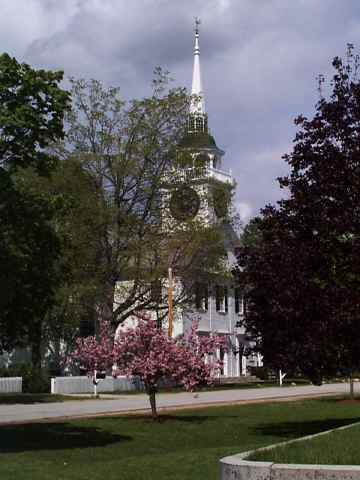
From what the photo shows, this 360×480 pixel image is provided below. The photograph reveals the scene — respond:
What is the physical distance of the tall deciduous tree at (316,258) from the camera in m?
15.8

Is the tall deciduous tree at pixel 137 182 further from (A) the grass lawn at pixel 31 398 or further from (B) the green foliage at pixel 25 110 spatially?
(B) the green foliage at pixel 25 110

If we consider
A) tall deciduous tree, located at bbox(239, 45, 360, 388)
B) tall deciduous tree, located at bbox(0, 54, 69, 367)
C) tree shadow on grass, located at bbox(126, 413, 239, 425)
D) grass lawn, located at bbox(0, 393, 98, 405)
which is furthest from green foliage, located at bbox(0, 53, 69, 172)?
grass lawn, located at bbox(0, 393, 98, 405)

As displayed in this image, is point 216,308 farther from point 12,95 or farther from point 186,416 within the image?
point 12,95

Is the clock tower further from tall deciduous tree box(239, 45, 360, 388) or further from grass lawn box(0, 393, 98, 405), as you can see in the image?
tall deciduous tree box(239, 45, 360, 388)

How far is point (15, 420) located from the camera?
77.7ft

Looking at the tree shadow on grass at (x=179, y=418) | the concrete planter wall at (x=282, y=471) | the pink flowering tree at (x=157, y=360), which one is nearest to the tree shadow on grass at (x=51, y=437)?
the pink flowering tree at (x=157, y=360)

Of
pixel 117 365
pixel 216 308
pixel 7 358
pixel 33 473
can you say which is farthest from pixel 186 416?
pixel 216 308

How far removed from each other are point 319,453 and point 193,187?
35.0 meters

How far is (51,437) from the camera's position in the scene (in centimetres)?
1883

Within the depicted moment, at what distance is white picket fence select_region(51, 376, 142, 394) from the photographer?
3991cm

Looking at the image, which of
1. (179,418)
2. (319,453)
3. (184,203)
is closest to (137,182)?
(184,203)

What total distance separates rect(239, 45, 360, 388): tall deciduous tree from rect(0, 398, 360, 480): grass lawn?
7.13 ft

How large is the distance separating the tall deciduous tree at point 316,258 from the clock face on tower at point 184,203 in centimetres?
2524

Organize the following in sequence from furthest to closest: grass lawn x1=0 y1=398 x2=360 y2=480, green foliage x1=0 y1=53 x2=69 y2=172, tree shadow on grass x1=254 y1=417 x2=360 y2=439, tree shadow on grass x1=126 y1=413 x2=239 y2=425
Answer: tree shadow on grass x1=126 y1=413 x2=239 y2=425 → tree shadow on grass x1=254 y1=417 x2=360 y2=439 → green foliage x1=0 y1=53 x2=69 y2=172 → grass lawn x1=0 y1=398 x2=360 y2=480
